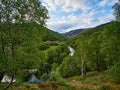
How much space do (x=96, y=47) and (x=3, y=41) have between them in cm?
5411

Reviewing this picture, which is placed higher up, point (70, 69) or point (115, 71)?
point (70, 69)

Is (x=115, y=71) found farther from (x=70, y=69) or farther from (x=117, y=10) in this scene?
(x=70, y=69)

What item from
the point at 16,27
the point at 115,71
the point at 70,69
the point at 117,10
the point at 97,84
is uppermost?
the point at 117,10

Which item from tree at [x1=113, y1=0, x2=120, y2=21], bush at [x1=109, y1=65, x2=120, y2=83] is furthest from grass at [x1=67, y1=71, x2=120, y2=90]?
tree at [x1=113, y1=0, x2=120, y2=21]

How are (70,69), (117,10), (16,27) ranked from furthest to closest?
(70,69), (117,10), (16,27)

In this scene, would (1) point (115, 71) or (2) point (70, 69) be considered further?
(2) point (70, 69)

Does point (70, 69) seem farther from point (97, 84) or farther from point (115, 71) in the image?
point (115, 71)

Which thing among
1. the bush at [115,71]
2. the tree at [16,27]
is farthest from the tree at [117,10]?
the tree at [16,27]

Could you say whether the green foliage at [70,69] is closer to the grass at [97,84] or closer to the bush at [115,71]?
the grass at [97,84]

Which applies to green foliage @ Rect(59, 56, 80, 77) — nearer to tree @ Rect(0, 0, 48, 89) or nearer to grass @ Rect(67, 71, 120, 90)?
grass @ Rect(67, 71, 120, 90)

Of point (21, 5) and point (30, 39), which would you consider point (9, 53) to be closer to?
point (30, 39)

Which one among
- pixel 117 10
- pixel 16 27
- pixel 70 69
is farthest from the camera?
pixel 70 69

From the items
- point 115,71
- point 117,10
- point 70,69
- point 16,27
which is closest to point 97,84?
point 115,71

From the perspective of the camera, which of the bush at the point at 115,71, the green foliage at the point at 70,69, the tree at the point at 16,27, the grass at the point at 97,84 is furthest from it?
the green foliage at the point at 70,69
